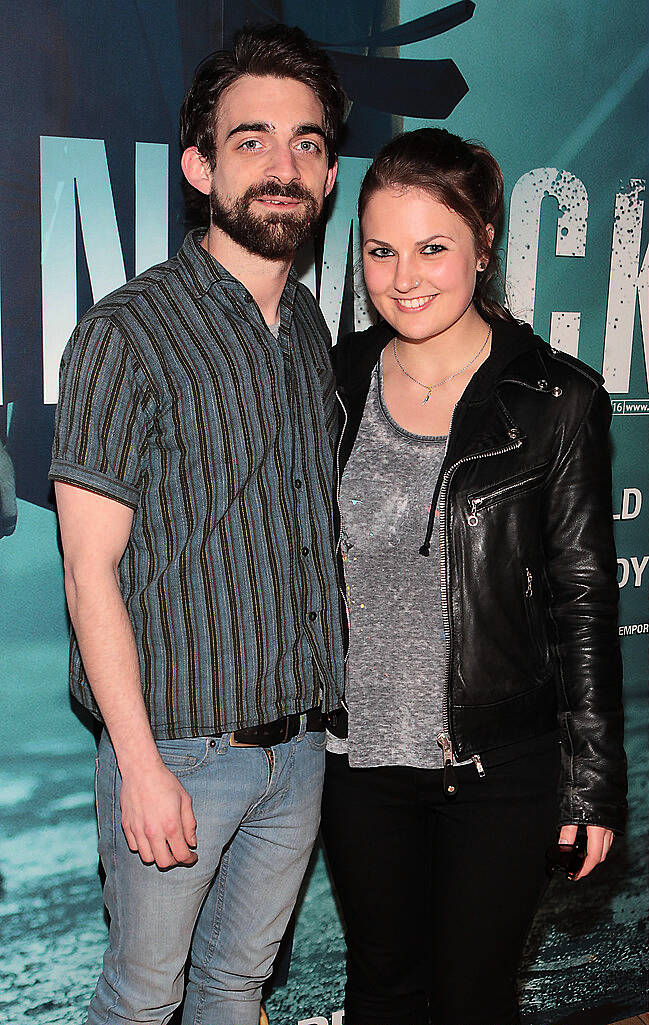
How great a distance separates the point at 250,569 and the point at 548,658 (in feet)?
1.92

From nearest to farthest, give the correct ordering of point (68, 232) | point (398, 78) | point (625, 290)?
point (68, 232), point (398, 78), point (625, 290)

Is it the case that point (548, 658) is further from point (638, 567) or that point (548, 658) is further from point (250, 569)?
point (638, 567)

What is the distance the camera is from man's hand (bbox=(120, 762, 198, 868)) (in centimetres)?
161

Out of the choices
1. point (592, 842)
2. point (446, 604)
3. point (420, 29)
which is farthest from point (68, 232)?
point (592, 842)

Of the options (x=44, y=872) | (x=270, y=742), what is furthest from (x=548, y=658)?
(x=44, y=872)

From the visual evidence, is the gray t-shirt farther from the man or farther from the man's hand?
the man's hand

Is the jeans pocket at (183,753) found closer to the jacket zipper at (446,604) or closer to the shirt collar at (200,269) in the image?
the jacket zipper at (446,604)

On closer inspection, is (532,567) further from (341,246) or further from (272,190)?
(341,246)

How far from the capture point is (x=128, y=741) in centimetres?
160

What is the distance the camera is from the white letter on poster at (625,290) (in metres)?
2.61

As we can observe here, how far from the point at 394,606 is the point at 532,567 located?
260mm

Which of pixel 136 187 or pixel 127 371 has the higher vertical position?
pixel 136 187

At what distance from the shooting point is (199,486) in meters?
1.68

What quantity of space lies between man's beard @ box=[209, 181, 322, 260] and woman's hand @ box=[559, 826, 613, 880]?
44.8 inches
